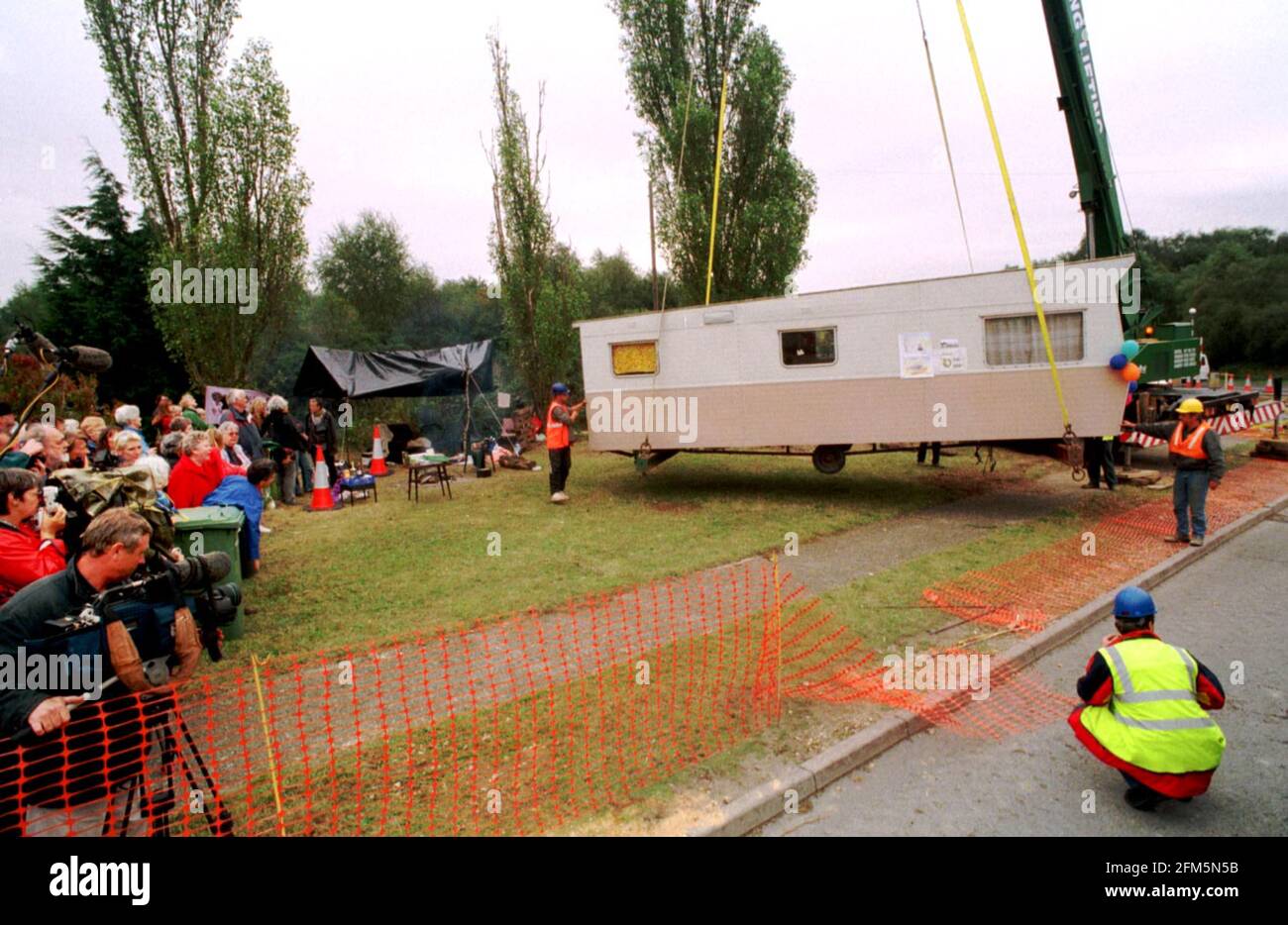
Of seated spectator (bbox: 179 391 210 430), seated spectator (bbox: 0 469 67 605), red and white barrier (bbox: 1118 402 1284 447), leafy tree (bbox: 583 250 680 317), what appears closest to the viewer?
seated spectator (bbox: 0 469 67 605)

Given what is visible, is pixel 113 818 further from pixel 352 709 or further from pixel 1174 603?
pixel 1174 603

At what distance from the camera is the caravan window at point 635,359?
11.9 metres

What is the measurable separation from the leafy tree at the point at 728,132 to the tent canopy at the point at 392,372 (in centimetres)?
987

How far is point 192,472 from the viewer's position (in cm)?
702

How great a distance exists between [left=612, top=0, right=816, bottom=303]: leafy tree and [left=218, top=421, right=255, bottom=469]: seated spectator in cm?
1715

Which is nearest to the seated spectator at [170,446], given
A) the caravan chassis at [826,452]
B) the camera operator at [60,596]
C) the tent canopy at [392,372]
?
the camera operator at [60,596]

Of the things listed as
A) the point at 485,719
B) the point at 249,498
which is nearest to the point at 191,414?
the point at 249,498

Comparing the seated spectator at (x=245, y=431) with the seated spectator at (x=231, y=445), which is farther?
the seated spectator at (x=245, y=431)

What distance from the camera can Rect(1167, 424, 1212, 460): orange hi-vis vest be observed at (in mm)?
8375

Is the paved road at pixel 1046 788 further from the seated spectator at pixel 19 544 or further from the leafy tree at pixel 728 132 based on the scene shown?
the leafy tree at pixel 728 132

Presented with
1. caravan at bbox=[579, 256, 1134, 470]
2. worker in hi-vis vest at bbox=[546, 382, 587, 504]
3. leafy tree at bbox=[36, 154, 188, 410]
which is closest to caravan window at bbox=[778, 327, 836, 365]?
caravan at bbox=[579, 256, 1134, 470]

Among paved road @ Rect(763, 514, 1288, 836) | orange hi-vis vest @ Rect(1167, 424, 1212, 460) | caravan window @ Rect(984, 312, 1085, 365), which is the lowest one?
paved road @ Rect(763, 514, 1288, 836)

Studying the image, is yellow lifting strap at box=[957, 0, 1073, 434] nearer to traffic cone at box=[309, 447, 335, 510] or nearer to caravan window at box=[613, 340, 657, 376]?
caravan window at box=[613, 340, 657, 376]
